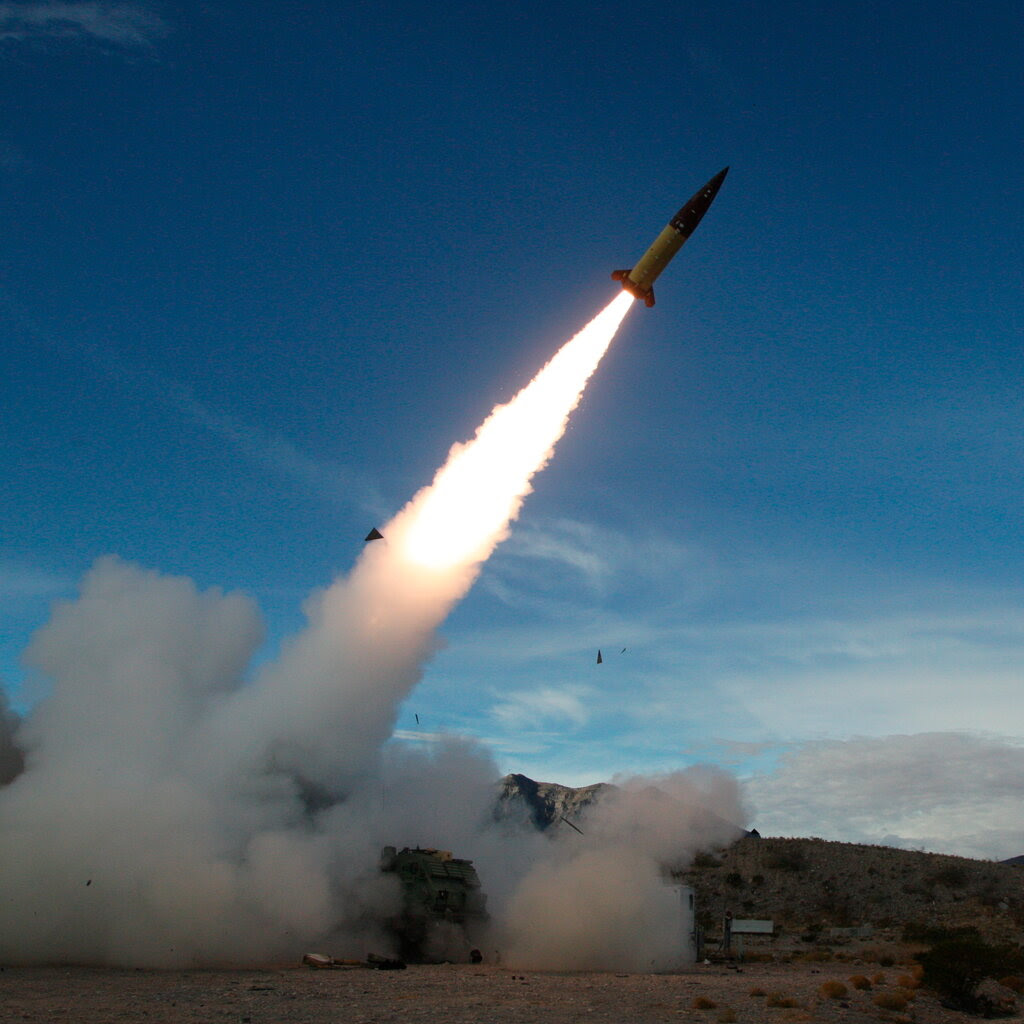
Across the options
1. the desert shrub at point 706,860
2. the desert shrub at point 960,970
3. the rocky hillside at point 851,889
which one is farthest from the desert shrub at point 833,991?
the desert shrub at point 706,860

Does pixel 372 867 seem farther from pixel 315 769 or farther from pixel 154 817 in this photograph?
pixel 154 817

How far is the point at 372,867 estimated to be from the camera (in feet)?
81.6

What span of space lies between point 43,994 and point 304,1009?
4.53m

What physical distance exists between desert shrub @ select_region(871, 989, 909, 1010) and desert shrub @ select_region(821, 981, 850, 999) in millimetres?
613

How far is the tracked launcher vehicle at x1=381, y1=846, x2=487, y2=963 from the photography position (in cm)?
2442

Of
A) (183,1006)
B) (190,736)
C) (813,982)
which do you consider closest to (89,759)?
(190,736)

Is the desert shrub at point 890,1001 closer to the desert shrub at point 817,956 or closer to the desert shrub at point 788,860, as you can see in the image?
the desert shrub at point 817,956

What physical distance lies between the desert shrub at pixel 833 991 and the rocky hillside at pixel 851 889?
19.3 metres

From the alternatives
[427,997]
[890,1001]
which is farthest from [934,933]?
[427,997]

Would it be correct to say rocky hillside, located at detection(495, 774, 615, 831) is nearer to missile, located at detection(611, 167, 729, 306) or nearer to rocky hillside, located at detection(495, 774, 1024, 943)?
rocky hillside, located at detection(495, 774, 1024, 943)

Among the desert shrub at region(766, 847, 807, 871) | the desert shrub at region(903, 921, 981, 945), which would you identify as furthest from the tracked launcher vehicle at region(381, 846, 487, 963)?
the desert shrub at region(766, 847, 807, 871)

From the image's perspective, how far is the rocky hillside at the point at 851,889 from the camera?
39969 mm

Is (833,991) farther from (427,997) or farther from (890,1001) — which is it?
(427,997)

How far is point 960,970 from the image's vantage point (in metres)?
20.2
